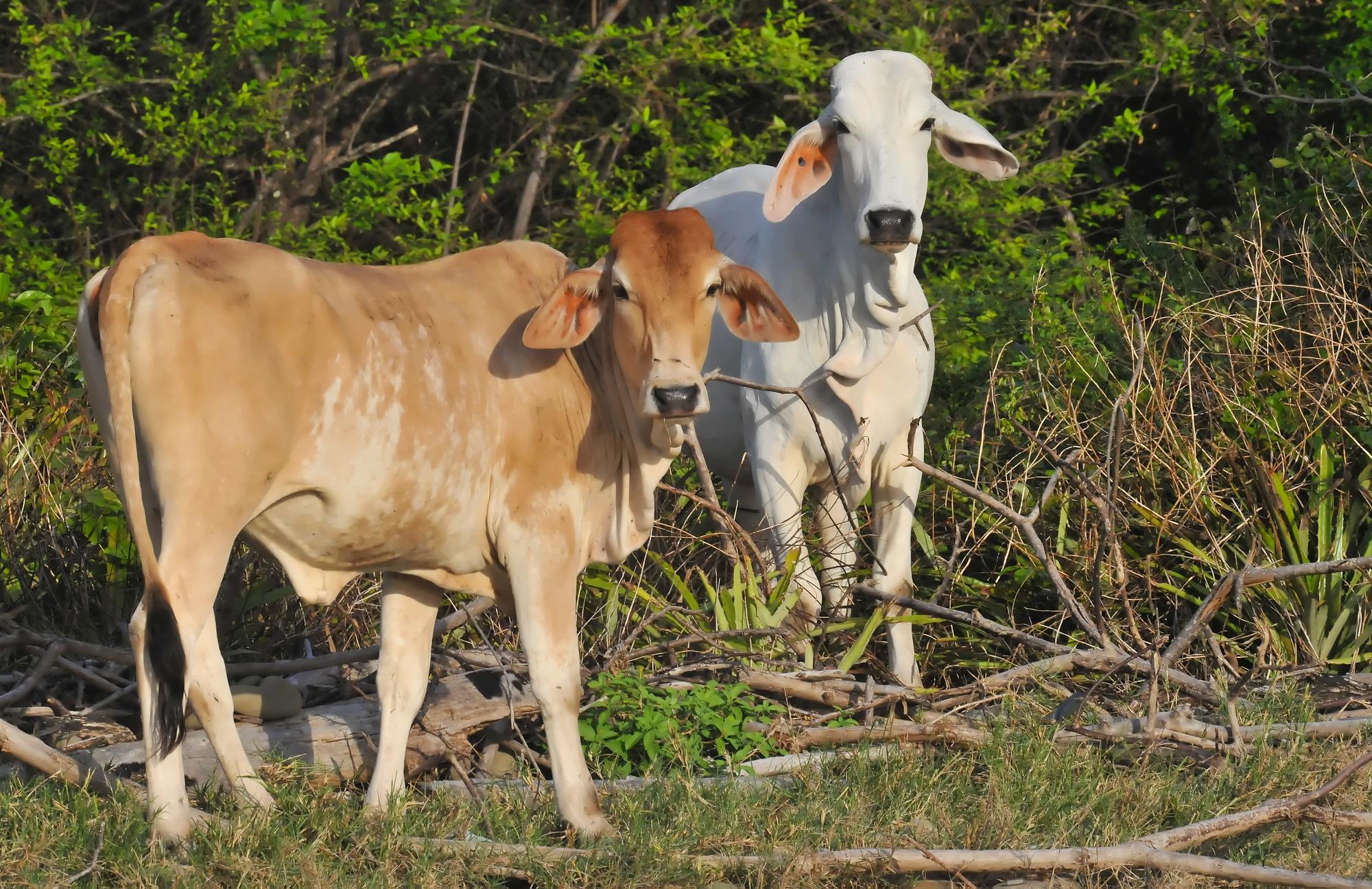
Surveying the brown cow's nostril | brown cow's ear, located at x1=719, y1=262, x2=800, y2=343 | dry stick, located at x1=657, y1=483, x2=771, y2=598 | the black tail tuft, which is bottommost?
dry stick, located at x1=657, y1=483, x2=771, y2=598

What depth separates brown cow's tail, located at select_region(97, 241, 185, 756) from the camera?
3484 mm

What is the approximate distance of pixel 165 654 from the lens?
348 cm

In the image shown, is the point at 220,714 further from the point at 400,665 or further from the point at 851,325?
the point at 851,325

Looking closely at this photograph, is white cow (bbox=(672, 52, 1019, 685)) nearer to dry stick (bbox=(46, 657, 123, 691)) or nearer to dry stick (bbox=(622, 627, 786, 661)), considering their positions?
dry stick (bbox=(622, 627, 786, 661))

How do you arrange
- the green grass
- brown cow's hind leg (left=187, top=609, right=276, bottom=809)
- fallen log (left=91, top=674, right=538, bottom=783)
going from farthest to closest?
fallen log (left=91, top=674, right=538, bottom=783) → brown cow's hind leg (left=187, top=609, right=276, bottom=809) → the green grass

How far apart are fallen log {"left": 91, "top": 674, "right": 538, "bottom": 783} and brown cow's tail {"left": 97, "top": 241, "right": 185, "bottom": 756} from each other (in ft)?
2.80

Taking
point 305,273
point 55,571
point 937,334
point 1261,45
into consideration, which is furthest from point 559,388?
point 1261,45

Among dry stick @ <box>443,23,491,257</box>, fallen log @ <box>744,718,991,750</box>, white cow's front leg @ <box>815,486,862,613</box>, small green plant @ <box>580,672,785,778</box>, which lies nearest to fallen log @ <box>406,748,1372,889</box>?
small green plant @ <box>580,672,785,778</box>

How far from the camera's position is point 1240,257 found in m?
7.73

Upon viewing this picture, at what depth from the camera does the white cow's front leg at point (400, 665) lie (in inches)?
169

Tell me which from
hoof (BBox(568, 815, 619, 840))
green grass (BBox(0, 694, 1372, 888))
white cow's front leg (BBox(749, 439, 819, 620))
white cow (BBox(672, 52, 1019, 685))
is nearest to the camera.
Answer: green grass (BBox(0, 694, 1372, 888))

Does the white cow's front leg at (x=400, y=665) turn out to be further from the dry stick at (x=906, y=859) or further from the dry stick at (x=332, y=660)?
the dry stick at (x=332, y=660)

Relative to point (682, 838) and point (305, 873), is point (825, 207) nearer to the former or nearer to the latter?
point (682, 838)

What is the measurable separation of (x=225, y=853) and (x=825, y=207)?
307 centimetres
